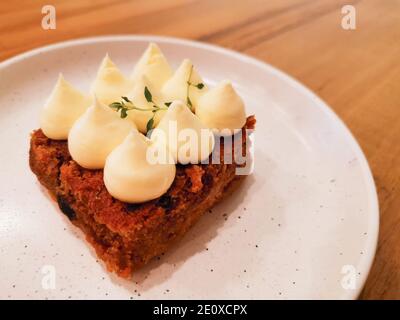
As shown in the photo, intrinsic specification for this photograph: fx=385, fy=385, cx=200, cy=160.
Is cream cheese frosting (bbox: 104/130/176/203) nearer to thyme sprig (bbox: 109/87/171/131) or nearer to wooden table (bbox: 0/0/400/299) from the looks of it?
thyme sprig (bbox: 109/87/171/131)

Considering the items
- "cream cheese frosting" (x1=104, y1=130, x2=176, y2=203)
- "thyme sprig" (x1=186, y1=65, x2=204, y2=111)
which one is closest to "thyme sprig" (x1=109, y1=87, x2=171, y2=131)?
"thyme sprig" (x1=186, y1=65, x2=204, y2=111)

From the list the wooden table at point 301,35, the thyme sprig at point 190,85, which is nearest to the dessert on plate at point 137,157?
the thyme sprig at point 190,85

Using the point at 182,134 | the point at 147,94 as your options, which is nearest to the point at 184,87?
the point at 147,94

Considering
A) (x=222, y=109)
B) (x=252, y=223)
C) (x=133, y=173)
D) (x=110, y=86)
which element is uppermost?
(x=110, y=86)

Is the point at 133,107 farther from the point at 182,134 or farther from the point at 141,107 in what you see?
the point at 182,134

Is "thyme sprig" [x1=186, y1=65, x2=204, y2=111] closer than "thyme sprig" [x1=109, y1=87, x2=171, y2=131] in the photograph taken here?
No
